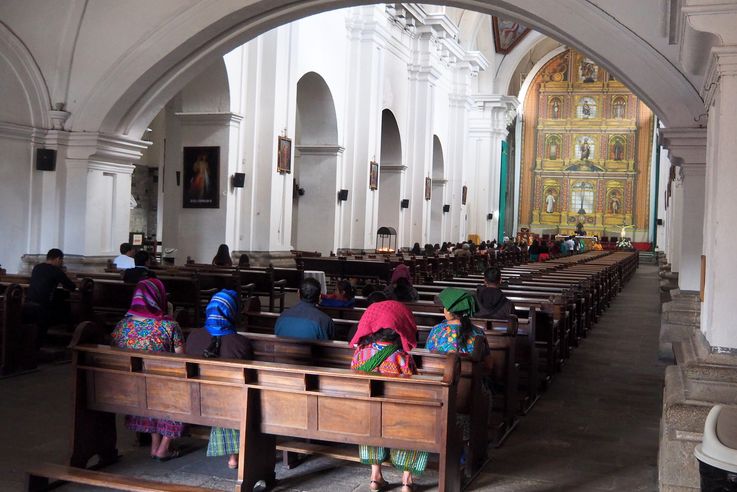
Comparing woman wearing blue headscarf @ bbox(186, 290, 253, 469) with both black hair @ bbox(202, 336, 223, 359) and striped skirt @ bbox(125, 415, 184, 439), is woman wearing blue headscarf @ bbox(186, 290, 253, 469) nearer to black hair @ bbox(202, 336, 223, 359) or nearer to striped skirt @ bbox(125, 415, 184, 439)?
black hair @ bbox(202, 336, 223, 359)

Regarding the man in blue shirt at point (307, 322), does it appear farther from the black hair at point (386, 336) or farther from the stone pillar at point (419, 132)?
the stone pillar at point (419, 132)

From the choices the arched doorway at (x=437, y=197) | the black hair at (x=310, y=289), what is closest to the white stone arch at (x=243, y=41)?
the black hair at (x=310, y=289)

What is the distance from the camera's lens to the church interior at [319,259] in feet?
12.5

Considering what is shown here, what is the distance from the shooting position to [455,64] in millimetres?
27938

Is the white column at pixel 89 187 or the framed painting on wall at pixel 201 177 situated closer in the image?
the white column at pixel 89 187

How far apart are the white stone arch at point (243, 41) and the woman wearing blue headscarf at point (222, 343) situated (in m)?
5.48

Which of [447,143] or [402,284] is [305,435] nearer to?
[402,284]

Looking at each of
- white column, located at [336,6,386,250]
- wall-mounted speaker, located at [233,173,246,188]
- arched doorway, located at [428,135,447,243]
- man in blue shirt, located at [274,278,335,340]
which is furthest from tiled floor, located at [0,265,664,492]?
arched doorway, located at [428,135,447,243]

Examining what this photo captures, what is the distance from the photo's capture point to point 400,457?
12.8ft

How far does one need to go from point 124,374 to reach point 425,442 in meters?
1.67

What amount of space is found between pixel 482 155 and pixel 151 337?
28608mm

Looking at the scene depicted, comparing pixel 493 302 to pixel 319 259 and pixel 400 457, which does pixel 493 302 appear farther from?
pixel 319 259

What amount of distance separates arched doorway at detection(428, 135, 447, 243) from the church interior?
0.21 metres

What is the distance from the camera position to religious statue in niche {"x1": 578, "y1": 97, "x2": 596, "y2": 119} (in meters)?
40.1
